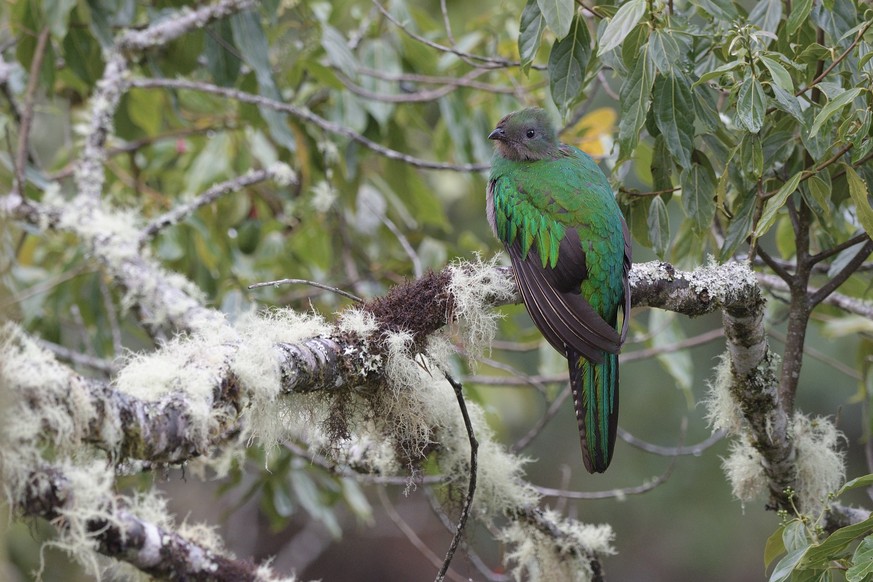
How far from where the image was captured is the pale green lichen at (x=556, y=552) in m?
3.11

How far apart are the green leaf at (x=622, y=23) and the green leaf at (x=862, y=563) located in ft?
4.30

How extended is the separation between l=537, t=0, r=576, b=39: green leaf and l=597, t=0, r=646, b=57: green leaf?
14cm

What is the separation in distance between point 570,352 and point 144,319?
5.68 feet

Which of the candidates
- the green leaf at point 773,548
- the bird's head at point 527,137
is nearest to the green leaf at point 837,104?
the green leaf at point 773,548

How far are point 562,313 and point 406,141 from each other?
240 cm

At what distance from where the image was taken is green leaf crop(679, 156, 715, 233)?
2795 millimetres

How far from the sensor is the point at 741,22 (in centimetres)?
267

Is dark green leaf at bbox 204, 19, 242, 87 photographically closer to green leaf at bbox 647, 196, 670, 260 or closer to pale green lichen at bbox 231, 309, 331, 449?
pale green lichen at bbox 231, 309, 331, 449

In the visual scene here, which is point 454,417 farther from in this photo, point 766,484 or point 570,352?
point 766,484

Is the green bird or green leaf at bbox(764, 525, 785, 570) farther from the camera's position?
the green bird

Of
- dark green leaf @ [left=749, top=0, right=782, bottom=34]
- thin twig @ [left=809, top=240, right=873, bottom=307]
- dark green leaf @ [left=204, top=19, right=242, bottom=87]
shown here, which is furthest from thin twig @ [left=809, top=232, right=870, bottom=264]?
dark green leaf @ [left=204, top=19, right=242, bottom=87]

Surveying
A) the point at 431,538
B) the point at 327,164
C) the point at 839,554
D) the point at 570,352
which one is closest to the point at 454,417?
the point at 570,352

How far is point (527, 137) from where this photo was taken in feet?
12.2

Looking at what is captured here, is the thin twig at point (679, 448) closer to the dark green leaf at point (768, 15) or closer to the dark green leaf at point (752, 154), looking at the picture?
the dark green leaf at point (752, 154)
